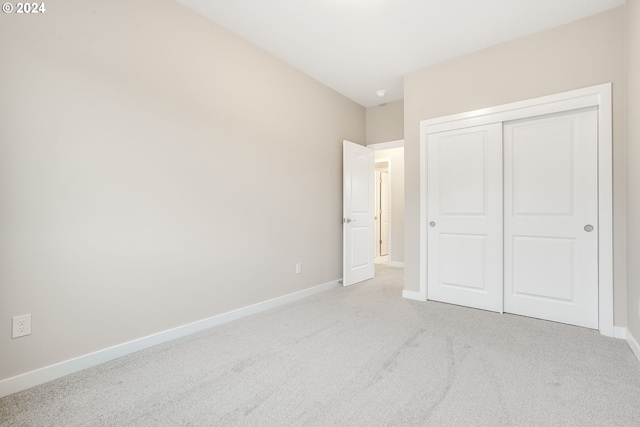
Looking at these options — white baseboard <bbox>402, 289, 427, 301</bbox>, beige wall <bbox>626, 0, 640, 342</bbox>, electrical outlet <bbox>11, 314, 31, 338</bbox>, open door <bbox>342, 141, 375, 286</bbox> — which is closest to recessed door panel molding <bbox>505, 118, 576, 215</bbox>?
Result: beige wall <bbox>626, 0, 640, 342</bbox>

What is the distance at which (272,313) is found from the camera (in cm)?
294

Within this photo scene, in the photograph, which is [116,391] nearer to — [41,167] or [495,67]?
[41,167]

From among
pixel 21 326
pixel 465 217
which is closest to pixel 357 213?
pixel 465 217

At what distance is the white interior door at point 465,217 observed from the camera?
294cm

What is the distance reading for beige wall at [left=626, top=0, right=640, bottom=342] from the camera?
2027mm

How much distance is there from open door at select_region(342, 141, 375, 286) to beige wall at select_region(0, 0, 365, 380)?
100 cm

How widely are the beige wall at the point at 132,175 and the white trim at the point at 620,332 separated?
2907 millimetres

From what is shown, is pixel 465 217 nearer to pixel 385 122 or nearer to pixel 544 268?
pixel 544 268

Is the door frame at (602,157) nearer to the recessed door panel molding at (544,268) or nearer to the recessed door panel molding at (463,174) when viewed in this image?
the recessed door panel molding at (544,268)

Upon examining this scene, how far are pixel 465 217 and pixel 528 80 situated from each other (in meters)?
1.41

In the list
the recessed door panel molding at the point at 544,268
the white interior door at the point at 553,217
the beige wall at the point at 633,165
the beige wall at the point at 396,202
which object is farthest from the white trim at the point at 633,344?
the beige wall at the point at 396,202

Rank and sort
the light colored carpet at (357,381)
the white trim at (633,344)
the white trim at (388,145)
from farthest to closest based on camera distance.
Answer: the white trim at (388,145), the white trim at (633,344), the light colored carpet at (357,381)

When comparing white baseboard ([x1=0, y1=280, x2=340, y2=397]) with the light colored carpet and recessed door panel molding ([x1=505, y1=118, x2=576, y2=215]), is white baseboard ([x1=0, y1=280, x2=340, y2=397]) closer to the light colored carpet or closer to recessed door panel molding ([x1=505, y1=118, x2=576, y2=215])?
the light colored carpet

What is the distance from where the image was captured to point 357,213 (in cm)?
422
